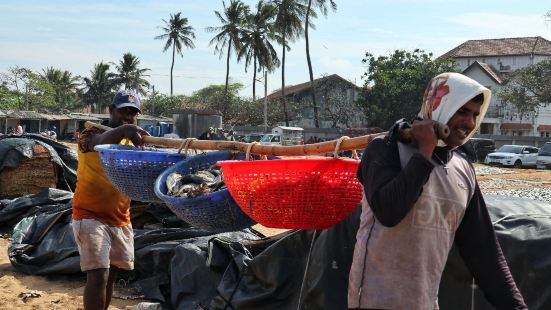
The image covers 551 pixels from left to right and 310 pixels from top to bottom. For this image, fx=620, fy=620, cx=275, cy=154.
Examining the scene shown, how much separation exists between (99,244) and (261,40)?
46.2m

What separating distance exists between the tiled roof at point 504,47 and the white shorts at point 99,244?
58867mm

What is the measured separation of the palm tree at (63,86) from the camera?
7619 centimetres

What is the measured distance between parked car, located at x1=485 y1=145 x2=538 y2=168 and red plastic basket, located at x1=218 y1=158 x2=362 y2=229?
2806 cm

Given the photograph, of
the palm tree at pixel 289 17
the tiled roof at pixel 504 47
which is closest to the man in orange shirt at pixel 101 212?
the palm tree at pixel 289 17

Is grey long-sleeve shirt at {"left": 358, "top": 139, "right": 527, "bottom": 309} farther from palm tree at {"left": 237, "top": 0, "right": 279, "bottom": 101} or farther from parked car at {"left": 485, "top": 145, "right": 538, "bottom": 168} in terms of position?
palm tree at {"left": 237, "top": 0, "right": 279, "bottom": 101}

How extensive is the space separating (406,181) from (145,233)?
4.74 metres

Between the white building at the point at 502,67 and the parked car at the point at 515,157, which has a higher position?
the white building at the point at 502,67

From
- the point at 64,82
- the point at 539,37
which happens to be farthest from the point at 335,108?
the point at 64,82

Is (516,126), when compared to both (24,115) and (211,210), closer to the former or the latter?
(24,115)

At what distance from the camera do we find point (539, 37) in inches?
2361

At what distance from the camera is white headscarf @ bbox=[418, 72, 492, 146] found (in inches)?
77.9

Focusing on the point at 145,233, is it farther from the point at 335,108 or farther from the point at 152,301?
the point at 335,108

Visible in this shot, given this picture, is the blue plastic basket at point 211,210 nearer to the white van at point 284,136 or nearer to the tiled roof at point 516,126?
the white van at point 284,136

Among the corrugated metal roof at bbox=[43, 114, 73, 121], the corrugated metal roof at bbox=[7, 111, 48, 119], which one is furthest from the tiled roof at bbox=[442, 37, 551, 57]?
the corrugated metal roof at bbox=[7, 111, 48, 119]
